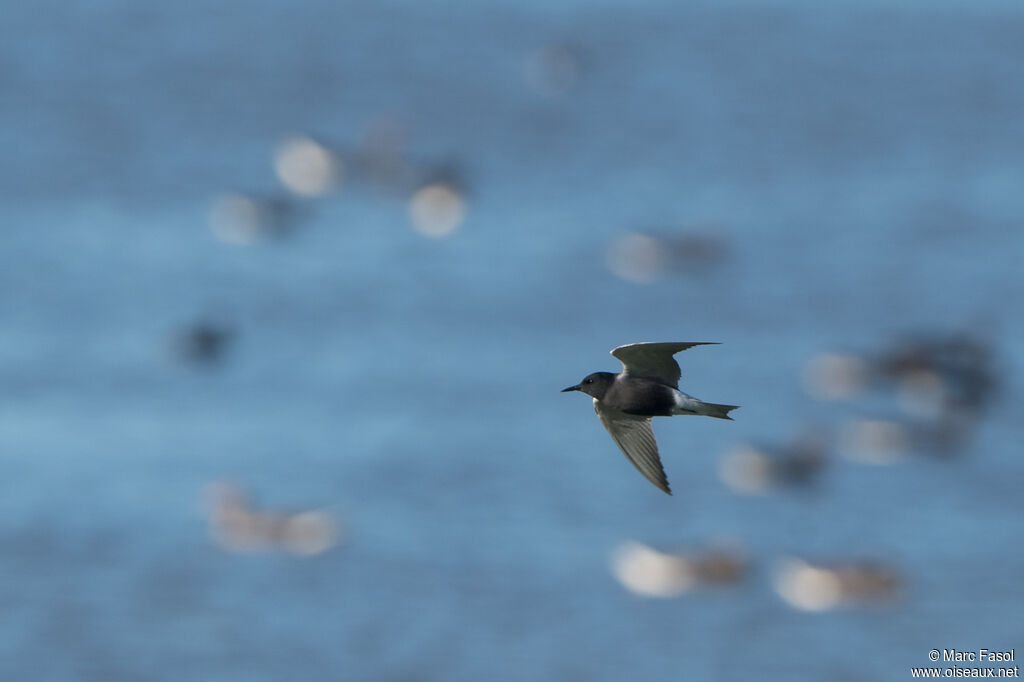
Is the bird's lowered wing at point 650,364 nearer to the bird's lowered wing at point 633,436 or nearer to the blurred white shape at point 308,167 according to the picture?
the bird's lowered wing at point 633,436

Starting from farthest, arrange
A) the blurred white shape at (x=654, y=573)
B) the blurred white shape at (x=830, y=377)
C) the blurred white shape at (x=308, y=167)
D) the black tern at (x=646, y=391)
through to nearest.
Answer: the blurred white shape at (x=308, y=167), the blurred white shape at (x=830, y=377), the blurred white shape at (x=654, y=573), the black tern at (x=646, y=391)

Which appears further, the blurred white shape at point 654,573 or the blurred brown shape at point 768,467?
the blurred brown shape at point 768,467

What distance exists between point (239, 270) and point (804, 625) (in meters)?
23.5

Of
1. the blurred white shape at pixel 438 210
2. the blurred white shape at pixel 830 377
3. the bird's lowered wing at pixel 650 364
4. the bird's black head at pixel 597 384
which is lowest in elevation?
the bird's black head at pixel 597 384

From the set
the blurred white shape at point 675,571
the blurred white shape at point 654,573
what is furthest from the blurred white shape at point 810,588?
the blurred white shape at point 654,573

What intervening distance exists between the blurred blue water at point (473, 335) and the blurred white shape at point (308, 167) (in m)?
0.94

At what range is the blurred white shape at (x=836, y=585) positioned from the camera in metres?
28.1

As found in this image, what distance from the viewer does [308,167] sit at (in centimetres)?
5312

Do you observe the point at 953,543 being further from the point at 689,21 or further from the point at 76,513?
the point at 689,21

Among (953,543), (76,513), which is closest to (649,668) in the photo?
(953,543)

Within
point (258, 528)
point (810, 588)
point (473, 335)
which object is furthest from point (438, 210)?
point (810, 588)

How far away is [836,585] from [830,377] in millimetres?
10034

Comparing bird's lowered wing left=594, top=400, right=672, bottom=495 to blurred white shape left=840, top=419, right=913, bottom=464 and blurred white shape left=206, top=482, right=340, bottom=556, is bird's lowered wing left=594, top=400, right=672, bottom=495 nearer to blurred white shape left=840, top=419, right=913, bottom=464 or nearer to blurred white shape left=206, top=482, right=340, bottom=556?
blurred white shape left=206, top=482, right=340, bottom=556

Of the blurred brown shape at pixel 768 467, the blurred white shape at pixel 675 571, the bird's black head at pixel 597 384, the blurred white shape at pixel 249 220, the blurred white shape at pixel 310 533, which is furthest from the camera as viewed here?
the blurred white shape at pixel 249 220
